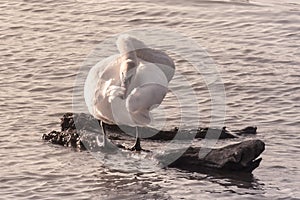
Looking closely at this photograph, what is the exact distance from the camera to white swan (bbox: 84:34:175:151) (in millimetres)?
7387

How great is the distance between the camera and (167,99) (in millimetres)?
10078

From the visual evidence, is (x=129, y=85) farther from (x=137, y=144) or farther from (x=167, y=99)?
(x=167, y=99)

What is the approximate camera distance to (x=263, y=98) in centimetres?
1017

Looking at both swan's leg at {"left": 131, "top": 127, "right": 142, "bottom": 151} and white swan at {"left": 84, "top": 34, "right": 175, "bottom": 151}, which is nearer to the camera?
white swan at {"left": 84, "top": 34, "right": 175, "bottom": 151}

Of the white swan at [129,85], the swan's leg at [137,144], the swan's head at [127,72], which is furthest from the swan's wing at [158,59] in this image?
the swan's leg at [137,144]

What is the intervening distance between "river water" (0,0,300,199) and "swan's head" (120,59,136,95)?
84 cm

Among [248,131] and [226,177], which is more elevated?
[248,131]

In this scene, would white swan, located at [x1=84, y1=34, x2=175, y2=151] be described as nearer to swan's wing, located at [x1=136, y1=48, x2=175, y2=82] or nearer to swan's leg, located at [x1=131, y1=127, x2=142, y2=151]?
swan's wing, located at [x1=136, y1=48, x2=175, y2=82]

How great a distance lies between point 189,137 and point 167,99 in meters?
1.50

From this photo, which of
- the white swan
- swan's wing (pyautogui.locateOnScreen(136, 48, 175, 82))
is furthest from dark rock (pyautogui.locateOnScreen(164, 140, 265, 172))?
swan's wing (pyautogui.locateOnScreen(136, 48, 175, 82))

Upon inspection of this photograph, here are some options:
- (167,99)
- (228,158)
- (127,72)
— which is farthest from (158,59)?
(167,99)

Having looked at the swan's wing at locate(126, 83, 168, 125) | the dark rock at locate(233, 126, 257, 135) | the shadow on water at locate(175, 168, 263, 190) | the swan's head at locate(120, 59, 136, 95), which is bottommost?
the shadow on water at locate(175, 168, 263, 190)

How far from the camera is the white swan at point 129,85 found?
24.2 ft

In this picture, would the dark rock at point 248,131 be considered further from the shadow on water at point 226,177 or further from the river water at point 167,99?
the shadow on water at point 226,177
